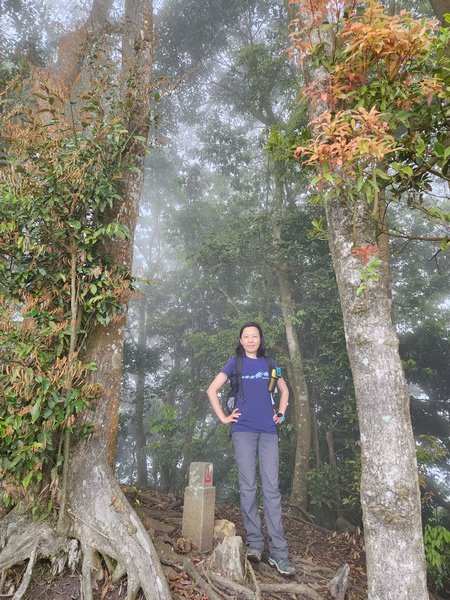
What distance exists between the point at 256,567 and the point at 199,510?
74cm

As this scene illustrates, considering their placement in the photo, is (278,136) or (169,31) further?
(169,31)

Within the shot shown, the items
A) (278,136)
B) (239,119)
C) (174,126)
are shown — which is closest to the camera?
(278,136)

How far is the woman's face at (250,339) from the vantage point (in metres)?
4.35

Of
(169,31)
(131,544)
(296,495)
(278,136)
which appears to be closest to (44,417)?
(131,544)

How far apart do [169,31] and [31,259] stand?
1210cm

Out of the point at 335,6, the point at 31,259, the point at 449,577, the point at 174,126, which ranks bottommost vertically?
the point at 449,577

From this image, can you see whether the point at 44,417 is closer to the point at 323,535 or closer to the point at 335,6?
the point at 335,6

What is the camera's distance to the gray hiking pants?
12.7 ft

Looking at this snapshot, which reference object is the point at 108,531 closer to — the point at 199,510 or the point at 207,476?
the point at 199,510

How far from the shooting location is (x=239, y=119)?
1545 cm

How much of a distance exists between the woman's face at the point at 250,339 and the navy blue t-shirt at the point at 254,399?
4.3 inches

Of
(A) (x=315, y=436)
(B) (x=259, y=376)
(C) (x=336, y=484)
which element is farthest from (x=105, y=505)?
(A) (x=315, y=436)

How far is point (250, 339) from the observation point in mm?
4348

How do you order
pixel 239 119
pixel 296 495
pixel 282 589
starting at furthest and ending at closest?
pixel 239 119 < pixel 296 495 < pixel 282 589
